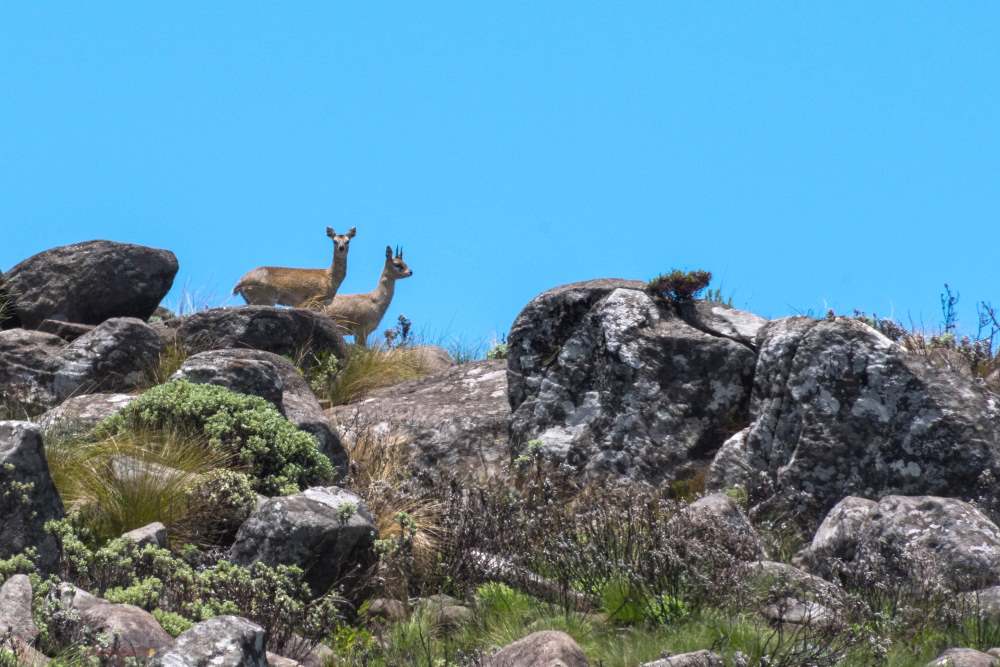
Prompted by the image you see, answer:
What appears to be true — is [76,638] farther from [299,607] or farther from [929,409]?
[929,409]

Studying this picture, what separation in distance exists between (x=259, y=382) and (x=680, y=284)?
4.95 meters

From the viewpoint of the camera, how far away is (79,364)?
17.2m

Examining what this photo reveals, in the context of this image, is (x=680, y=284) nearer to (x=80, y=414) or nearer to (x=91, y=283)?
(x=80, y=414)

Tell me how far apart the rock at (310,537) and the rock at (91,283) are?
35.0 feet

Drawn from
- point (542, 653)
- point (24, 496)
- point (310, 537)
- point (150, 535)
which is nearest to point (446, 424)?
point (310, 537)

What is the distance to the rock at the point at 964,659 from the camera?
331 inches

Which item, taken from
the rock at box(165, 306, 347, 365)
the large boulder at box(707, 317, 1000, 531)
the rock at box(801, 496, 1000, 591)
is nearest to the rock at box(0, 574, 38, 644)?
the rock at box(801, 496, 1000, 591)

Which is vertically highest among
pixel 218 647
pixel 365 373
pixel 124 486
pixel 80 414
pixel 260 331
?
pixel 260 331

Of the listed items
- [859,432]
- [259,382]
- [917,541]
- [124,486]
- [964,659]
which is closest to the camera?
[964,659]

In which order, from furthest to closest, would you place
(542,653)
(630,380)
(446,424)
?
1. (446,424)
2. (630,380)
3. (542,653)

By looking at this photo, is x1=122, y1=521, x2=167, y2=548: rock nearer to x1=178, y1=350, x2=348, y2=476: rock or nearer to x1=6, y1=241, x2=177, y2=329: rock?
x1=178, y1=350, x2=348, y2=476: rock

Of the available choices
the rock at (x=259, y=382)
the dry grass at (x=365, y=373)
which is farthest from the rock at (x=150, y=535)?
the dry grass at (x=365, y=373)

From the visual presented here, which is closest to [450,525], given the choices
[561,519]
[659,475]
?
[561,519]

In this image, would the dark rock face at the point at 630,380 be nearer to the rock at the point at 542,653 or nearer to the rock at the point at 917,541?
the rock at the point at 917,541
